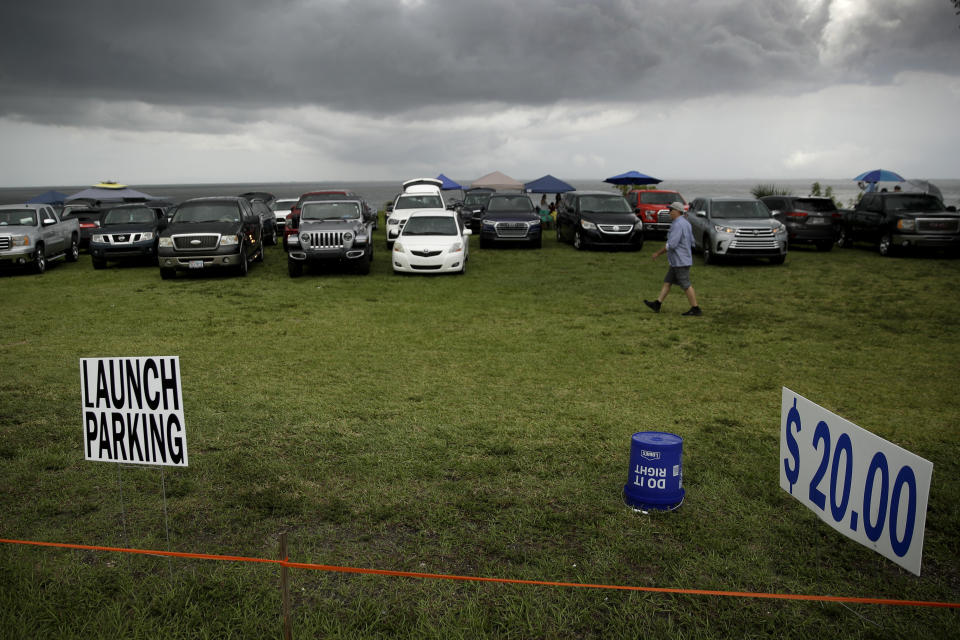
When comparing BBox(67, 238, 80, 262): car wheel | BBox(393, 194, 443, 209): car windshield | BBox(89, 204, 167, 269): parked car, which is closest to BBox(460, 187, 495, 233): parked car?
BBox(393, 194, 443, 209): car windshield

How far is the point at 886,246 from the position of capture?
63.0ft

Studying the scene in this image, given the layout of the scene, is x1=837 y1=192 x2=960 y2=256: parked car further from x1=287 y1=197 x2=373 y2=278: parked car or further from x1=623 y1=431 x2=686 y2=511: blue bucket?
x1=623 y1=431 x2=686 y2=511: blue bucket

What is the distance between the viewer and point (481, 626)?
3.31 metres

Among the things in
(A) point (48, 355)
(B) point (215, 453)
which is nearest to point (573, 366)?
(B) point (215, 453)

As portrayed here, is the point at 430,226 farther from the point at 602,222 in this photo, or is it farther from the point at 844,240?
the point at 844,240

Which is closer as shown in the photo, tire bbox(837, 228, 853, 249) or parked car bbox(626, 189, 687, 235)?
tire bbox(837, 228, 853, 249)

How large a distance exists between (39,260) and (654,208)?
18.9 metres

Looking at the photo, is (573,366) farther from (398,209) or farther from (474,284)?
(398,209)

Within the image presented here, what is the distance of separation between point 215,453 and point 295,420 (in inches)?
34.8

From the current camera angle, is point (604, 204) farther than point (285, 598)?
Yes

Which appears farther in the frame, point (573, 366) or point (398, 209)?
point (398, 209)

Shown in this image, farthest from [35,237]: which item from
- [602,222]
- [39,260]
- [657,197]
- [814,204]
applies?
[814,204]

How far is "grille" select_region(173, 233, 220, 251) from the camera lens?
1527 centimetres

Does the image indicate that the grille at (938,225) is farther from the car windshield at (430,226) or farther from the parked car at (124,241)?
the parked car at (124,241)
